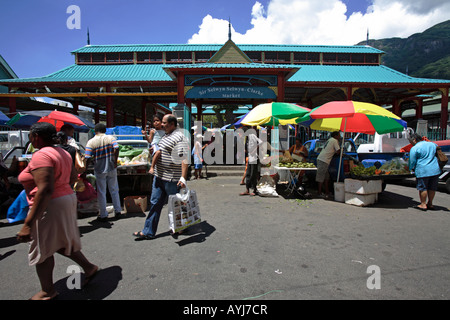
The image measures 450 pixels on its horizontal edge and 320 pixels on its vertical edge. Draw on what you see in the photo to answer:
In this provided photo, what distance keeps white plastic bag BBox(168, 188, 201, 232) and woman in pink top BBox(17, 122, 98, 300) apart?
150 cm

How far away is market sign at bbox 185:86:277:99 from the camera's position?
1088cm

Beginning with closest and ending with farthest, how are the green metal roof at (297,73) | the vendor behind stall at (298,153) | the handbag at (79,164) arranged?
the handbag at (79,164) → the vendor behind stall at (298,153) → the green metal roof at (297,73)

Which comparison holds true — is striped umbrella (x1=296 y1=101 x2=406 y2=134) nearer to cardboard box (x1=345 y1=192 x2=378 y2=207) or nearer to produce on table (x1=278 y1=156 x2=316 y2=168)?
produce on table (x1=278 y1=156 x2=316 y2=168)

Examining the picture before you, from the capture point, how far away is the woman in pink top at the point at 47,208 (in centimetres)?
212

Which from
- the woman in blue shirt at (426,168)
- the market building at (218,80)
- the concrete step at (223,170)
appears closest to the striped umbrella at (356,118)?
the woman in blue shirt at (426,168)

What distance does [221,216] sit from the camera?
5.11 m

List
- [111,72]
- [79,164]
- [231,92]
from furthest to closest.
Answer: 1. [111,72]
2. [231,92]
3. [79,164]

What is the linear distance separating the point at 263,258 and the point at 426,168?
4.75 m

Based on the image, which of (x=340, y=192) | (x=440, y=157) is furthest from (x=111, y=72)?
(x=440, y=157)

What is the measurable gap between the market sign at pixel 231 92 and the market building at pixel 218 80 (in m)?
0.04

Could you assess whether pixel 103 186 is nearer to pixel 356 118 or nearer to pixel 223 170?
pixel 223 170

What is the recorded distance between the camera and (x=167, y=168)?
12.4 feet

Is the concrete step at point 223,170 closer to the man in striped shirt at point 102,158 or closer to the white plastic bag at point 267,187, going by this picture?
the white plastic bag at point 267,187
